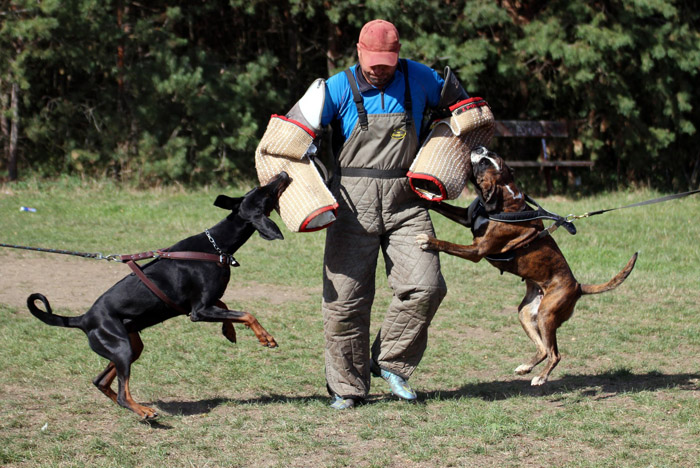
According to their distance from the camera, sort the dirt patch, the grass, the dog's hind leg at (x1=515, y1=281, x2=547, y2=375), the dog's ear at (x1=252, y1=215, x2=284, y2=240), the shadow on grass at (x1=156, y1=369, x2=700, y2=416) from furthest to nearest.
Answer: the dirt patch < the dog's hind leg at (x1=515, y1=281, x2=547, y2=375) < the shadow on grass at (x1=156, y1=369, x2=700, y2=416) < the dog's ear at (x1=252, y1=215, x2=284, y2=240) < the grass

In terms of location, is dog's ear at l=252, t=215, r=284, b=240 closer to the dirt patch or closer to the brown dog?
the brown dog

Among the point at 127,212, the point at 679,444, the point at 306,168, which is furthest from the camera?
the point at 127,212

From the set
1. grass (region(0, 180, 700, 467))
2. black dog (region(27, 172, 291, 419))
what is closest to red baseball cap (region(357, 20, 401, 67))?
black dog (region(27, 172, 291, 419))

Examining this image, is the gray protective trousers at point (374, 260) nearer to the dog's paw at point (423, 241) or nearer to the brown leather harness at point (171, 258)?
the dog's paw at point (423, 241)

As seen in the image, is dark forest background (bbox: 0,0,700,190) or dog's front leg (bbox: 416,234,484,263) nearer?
dog's front leg (bbox: 416,234,484,263)

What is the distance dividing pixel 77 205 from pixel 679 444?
33.0 ft

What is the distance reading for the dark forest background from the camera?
1365 cm

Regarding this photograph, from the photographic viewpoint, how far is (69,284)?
8086mm

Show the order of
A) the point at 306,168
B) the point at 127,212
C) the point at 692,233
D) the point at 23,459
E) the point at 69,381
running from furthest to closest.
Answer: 1. the point at 127,212
2. the point at 692,233
3. the point at 69,381
4. the point at 306,168
5. the point at 23,459

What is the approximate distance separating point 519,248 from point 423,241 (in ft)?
2.70

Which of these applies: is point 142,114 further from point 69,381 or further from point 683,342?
point 683,342

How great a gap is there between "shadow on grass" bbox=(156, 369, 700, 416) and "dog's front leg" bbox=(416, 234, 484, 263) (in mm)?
920

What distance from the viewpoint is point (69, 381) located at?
537 centimetres

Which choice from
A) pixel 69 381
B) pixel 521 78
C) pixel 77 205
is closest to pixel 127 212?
pixel 77 205
